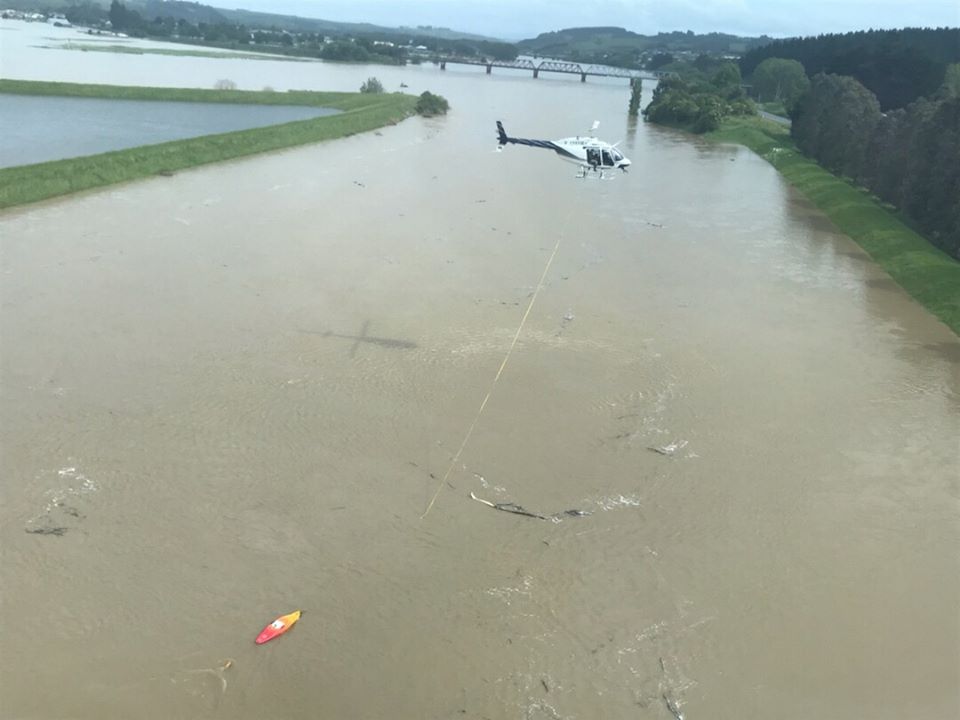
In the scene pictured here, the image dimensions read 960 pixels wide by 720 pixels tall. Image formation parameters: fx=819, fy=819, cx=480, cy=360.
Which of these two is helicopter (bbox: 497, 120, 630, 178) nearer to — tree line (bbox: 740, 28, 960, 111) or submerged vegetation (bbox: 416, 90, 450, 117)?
submerged vegetation (bbox: 416, 90, 450, 117)

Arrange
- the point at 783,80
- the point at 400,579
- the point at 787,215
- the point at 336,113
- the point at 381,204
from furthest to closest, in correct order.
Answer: the point at 783,80 < the point at 336,113 < the point at 787,215 < the point at 381,204 < the point at 400,579

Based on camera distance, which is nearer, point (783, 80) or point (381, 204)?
point (381, 204)

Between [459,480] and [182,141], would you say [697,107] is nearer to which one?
[182,141]

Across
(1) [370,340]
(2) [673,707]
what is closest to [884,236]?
(1) [370,340]

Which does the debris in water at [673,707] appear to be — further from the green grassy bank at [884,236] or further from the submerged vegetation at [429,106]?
the submerged vegetation at [429,106]

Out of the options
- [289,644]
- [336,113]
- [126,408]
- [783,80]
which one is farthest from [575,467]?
[783,80]

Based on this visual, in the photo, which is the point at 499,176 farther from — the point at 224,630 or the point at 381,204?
the point at 224,630
